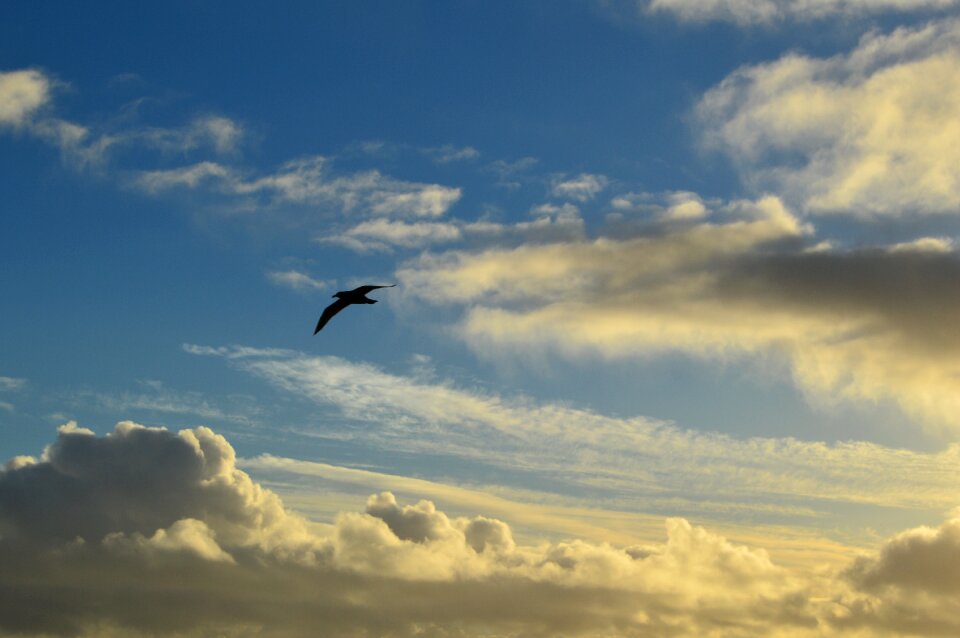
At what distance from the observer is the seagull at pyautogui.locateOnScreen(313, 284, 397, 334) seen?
83.4m

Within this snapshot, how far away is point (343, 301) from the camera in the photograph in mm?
86062

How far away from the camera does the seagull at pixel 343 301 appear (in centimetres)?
8344

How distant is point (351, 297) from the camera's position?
84.9 metres
